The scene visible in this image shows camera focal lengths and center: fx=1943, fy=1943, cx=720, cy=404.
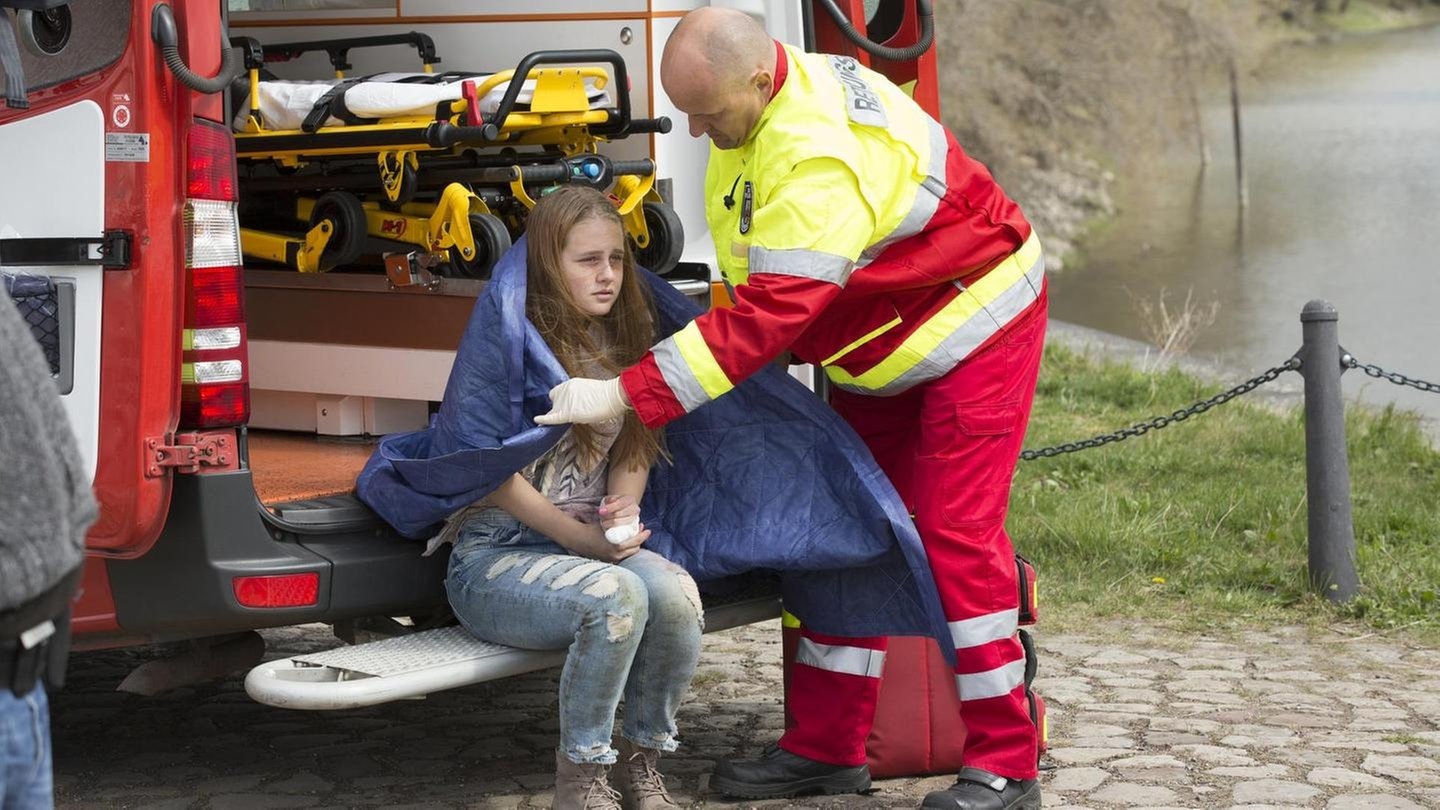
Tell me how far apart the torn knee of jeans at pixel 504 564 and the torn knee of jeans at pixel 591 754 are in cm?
35

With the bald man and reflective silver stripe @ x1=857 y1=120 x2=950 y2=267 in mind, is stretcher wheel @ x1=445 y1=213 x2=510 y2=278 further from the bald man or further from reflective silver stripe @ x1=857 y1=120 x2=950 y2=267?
reflective silver stripe @ x1=857 y1=120 x2=950 y2=267

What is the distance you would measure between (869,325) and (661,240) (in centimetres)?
95

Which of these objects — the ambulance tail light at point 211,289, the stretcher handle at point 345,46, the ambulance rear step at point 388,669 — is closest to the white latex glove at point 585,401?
the ambulance rear step at point 388,669

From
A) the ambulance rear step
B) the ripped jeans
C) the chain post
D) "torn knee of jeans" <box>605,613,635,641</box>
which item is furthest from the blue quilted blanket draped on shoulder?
the chain post

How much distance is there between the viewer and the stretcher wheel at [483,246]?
171 inches

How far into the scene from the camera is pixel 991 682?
12.3 feet

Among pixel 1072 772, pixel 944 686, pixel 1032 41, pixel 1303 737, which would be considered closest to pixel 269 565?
pixel 944 686

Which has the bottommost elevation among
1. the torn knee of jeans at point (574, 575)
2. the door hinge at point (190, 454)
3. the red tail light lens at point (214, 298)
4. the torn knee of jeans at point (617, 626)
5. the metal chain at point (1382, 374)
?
the torn knee of jeans at point (617, 626)

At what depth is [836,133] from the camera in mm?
3482

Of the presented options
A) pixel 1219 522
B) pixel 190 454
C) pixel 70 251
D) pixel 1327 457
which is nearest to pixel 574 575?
pixel 190 454

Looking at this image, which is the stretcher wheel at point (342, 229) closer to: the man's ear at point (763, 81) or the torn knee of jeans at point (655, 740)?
the man's ear at point (763, 81)

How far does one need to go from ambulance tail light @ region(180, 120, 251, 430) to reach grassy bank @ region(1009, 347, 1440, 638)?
2915 mm

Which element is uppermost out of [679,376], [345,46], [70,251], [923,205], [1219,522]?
[345,46]

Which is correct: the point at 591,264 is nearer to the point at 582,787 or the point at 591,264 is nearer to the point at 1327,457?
the point at 582,787
